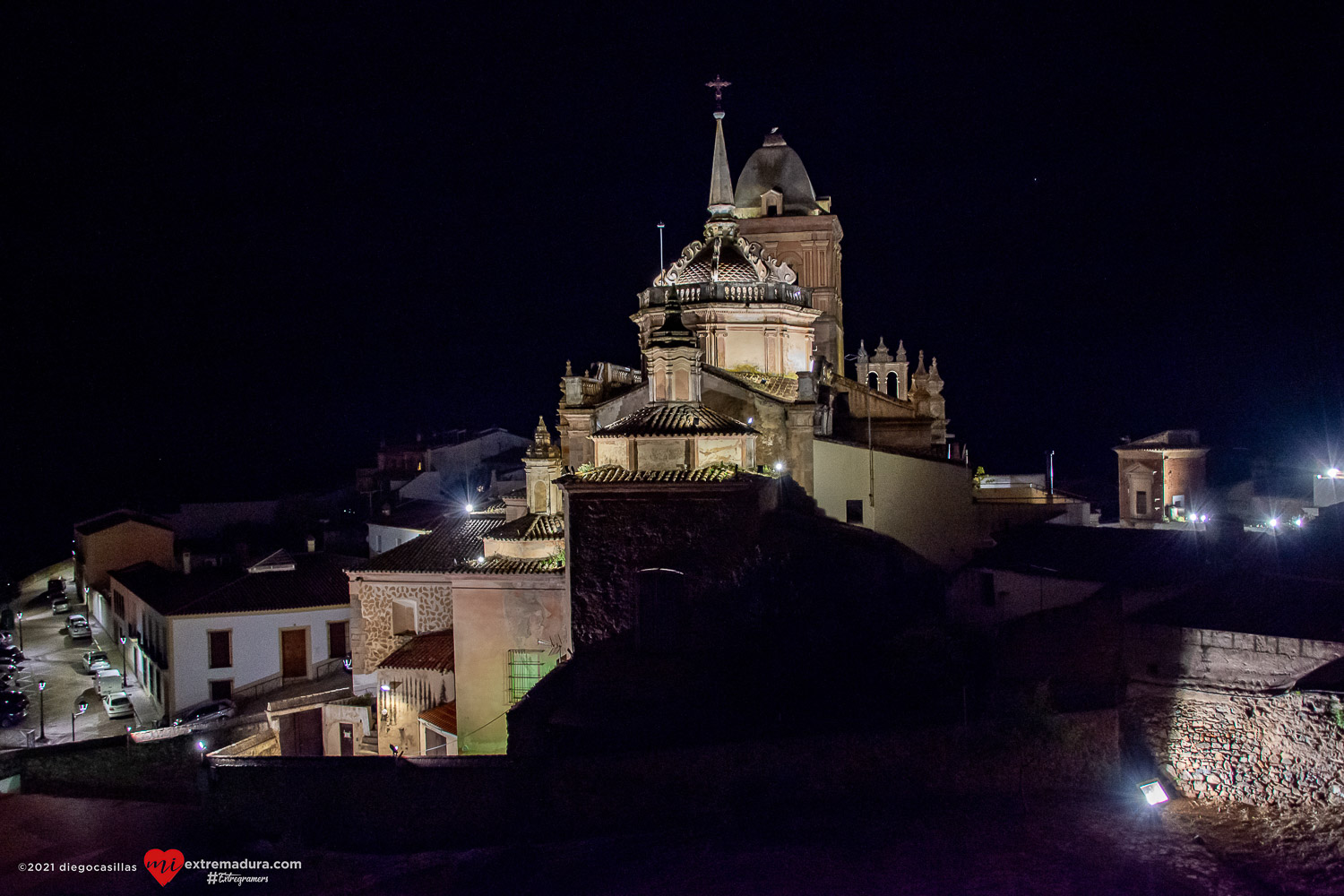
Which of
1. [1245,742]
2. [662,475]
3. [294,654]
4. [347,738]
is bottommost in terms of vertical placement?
[347,738]

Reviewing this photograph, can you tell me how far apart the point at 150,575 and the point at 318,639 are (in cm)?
775

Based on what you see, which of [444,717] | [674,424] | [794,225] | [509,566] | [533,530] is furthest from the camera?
[794,225]

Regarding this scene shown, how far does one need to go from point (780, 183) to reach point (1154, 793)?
21.2 meters

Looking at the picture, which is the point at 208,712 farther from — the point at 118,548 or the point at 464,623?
the point at 118,548

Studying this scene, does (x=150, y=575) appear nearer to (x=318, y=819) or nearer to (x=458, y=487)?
(x=458, y=487)

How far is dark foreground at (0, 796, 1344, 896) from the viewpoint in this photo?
12398mm

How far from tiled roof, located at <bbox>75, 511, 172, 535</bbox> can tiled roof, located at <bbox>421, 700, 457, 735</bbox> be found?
2028cm

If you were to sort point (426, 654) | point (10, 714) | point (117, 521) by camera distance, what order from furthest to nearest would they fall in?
point (117, 521) < point (10, 714) < point (426, 654)

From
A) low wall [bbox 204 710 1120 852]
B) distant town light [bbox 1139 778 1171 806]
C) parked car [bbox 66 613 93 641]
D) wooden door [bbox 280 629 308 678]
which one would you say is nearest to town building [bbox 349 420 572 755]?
low wall [bbox 204 710 1120 852]

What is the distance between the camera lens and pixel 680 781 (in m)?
14.0

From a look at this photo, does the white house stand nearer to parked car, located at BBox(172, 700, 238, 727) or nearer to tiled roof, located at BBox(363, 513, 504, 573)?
parked car, located at BBox(172, 700, 238, 727)

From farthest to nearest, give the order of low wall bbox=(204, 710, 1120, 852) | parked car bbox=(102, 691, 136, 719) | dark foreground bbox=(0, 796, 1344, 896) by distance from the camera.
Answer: parked car bbox=(102, 691, 136, 719), low wall bbox=(204, 710, 1120, 852), dark foreground bbox=(0, 796, 1344, 896)

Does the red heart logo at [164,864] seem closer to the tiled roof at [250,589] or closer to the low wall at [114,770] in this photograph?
the low wall at [114,770]

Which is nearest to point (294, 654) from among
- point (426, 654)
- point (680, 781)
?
point (426, 654)
